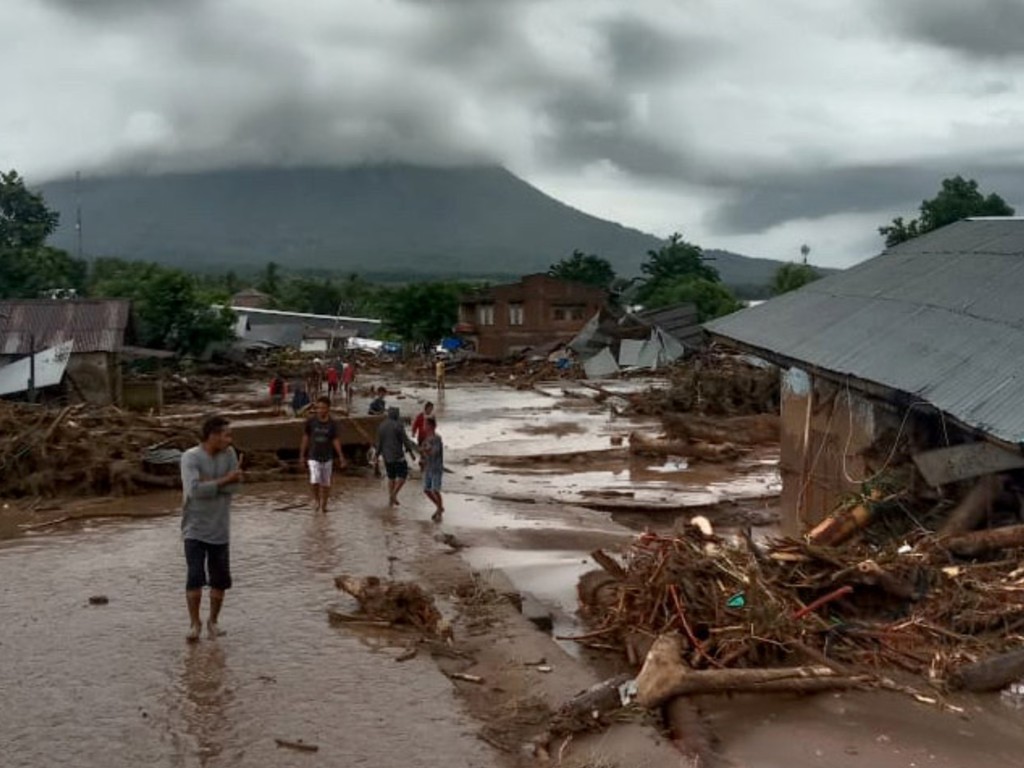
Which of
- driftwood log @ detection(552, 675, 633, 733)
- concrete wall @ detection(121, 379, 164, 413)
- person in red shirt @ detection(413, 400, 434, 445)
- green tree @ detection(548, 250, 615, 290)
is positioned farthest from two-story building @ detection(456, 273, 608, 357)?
driftwood log @ detection(552, 675, 633, 733)

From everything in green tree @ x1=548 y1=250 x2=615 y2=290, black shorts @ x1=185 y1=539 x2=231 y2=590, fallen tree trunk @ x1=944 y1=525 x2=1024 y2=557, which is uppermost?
green tree @ x1=548 y1=250 x2=615 y2=290

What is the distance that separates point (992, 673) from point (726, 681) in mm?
1733

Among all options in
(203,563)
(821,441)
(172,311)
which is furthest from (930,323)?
(172,311)

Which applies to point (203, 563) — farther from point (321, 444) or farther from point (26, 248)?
point (26, 248)

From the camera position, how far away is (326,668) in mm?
8281

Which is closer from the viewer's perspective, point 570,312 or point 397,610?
point 397,610

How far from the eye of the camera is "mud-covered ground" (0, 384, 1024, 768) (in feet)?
22.0

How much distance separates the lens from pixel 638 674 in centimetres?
797

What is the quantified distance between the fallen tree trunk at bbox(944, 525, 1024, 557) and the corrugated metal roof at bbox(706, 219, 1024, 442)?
3.48ft

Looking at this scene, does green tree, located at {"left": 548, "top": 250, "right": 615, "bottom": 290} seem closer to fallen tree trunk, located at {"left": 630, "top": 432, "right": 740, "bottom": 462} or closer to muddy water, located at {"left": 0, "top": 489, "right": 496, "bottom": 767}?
A: fallen tree trunk, located at {"left": 630, "top": 432, "right": 740, "bottom": 462}

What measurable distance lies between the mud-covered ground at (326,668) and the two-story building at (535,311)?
49.0 m

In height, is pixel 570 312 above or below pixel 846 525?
above

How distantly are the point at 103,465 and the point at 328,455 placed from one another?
14.3ft

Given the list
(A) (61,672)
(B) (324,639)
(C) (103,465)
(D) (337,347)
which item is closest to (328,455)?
(C) (103,465)
